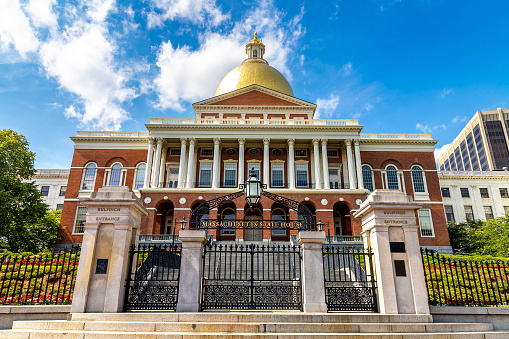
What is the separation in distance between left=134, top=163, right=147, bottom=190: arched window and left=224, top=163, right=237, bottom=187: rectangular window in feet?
32.4

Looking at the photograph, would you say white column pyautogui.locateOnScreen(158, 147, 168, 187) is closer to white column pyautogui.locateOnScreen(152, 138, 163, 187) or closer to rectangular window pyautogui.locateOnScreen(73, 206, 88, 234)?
white column pyautogui.locateOnScreen(152, 138, 163, 187)

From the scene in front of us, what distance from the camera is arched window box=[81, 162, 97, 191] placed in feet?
137

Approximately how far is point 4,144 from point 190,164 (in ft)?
57.3

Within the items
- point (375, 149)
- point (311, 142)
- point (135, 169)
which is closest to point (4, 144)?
point (135, 169)

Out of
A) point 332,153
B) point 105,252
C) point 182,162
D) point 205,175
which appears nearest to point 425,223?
point 332,153

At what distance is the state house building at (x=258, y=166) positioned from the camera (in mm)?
38750

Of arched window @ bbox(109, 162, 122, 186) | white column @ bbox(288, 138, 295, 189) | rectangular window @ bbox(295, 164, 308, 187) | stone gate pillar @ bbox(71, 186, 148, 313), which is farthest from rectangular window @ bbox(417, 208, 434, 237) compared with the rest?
stone gate pillar @ bbox(71, 186, 148, 313)

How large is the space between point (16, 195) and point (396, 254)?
1159 inches

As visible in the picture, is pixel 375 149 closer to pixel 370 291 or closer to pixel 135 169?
pixel 135 169

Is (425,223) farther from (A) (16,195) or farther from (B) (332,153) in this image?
(A) (16,195)

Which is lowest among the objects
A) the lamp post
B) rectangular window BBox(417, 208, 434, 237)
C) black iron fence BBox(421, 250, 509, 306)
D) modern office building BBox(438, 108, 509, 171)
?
black iron fence BBox(421, 250, 509, 306)

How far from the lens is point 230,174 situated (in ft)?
139

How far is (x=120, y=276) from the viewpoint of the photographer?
30.2ft

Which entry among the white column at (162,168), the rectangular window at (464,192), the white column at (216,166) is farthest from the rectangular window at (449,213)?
the white column at (162,168)
